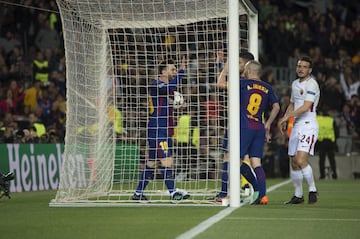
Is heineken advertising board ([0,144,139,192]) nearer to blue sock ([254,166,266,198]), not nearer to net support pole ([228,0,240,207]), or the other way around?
blue sock ([254,166,266,198])

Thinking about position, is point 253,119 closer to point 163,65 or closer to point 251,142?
point 251,142

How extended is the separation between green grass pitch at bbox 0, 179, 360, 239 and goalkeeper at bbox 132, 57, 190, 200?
43.8 inches

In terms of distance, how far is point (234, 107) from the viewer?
1233 cm

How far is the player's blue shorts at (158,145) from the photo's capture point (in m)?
13.7

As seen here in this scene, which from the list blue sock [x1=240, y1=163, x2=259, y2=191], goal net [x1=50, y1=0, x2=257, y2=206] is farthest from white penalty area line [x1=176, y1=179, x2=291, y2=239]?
goal net [x1=50, y1=0, x2=257, y2=206]

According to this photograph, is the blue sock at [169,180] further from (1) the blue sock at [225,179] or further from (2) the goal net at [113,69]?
(1) the blue sock at [225,179]

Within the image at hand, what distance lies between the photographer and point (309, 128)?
13.3 metres

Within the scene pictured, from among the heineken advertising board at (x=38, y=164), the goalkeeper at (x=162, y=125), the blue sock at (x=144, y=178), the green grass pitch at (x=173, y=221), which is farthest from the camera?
the heineken advertising board at (x=38, y=164)

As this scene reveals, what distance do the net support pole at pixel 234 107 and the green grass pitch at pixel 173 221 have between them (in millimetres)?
341

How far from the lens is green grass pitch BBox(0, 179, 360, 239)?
9.02 m

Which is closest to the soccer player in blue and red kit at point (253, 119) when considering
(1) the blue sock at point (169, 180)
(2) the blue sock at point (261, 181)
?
(2) the blue sock at point (261, 181)

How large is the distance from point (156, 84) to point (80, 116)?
1578 mm

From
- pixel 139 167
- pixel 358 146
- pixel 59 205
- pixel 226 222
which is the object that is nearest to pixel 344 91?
pixel 358 146

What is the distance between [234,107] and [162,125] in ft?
5.60
